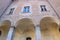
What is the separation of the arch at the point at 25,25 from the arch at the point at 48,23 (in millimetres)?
1326

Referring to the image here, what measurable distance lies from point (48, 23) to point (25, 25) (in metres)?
3.01

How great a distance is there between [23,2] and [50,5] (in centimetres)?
390

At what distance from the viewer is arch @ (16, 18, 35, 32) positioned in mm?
13026

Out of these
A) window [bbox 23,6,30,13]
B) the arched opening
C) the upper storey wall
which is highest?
the upper storey wall

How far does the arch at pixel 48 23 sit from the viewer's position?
12.8 metres

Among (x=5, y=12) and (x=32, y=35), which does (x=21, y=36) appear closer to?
(x=32, y=35)

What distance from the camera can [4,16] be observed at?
13.5m

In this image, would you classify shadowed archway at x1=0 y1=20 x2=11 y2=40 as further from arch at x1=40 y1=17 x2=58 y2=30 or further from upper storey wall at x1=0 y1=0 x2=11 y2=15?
arch at x1=40 y1=17 x2=58 y2=30

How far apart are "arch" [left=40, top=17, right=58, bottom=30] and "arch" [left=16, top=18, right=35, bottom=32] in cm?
133

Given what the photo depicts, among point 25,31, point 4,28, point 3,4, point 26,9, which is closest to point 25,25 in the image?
point 25,31

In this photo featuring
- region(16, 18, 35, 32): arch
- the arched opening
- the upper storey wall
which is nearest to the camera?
region(16, 18, 35, 32): arch

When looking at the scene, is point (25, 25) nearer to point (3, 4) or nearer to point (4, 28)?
point (4, 28)

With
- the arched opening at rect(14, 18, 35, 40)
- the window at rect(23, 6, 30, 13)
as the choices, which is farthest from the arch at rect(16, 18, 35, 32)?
the window at rect(23, 6, 30, 13)

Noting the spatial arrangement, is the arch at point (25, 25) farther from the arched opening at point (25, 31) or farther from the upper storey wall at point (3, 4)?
the upper storey wall at point (3, 4)
